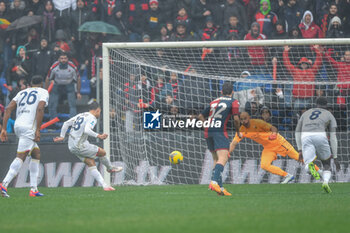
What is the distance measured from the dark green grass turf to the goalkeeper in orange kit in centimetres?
448

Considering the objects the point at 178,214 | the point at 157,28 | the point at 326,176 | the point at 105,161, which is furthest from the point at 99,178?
the point at 157,28

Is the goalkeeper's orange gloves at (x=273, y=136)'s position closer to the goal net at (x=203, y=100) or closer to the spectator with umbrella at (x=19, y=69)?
the goal net at (x=203, y=100)

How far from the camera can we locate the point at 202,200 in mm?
10234

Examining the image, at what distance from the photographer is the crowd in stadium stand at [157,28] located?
17.8m

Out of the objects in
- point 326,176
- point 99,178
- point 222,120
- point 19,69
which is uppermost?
point 19,69

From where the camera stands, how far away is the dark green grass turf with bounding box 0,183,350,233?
22.2ft

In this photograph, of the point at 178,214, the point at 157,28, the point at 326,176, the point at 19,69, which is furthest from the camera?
the point at 157,28

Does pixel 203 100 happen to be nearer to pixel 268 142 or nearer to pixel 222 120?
pixel 268 142

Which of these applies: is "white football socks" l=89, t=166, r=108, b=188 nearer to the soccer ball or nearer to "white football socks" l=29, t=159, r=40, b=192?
"white football socks" l=29, t=159, r=40, b=192

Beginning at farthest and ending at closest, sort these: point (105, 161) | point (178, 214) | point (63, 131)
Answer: point (105, 161) → point (63, 131) → point (178, 214)

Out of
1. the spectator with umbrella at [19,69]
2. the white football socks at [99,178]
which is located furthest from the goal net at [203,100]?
the spectator with umbrella at [19,69]

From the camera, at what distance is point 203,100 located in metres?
16.6

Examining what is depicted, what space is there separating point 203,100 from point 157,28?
12.2ft

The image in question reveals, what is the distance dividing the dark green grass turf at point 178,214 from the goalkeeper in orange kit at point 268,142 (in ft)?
14.7
